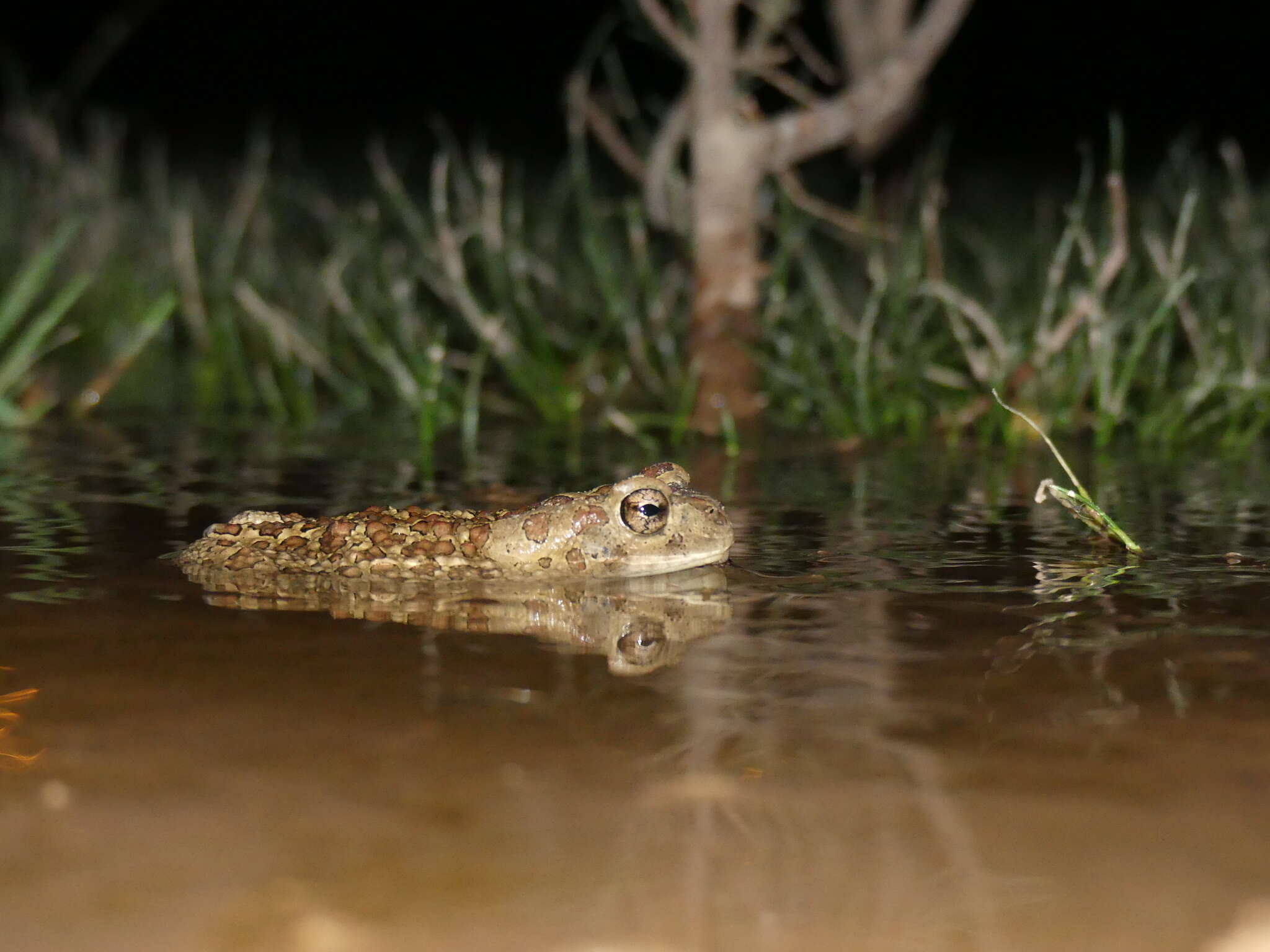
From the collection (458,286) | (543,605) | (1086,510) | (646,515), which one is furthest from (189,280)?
(1086,510)

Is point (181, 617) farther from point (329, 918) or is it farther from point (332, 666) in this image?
point (329, 918)

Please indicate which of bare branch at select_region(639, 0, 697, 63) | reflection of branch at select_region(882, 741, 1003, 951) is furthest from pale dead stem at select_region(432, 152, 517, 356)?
reflection of branch at select_region(882, 741, 1003, 951)

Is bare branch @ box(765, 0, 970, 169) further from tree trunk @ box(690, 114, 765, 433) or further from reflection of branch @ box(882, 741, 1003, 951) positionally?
reflection of branch @ box(882, 741, 1003, 951)

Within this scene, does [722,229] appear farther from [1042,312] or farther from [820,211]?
[1042,312]

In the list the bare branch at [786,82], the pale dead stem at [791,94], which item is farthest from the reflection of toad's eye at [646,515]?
the bare branch at [786,82]

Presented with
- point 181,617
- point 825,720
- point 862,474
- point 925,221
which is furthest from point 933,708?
point 925,221

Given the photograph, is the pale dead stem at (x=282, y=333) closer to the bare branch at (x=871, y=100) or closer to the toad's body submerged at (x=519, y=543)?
the bare branch at (x=871, y=100)
